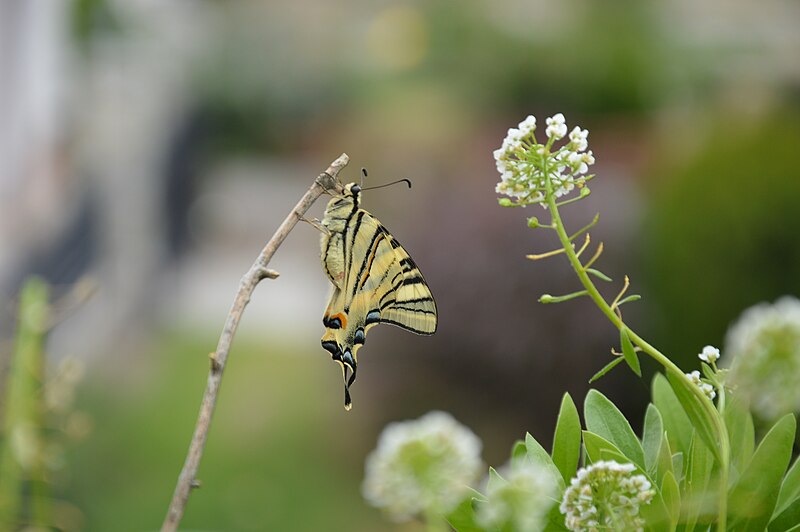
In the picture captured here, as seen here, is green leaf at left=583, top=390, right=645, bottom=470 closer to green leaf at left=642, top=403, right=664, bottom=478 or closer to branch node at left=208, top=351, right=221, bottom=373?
green leaf at left=642, top=403, right=664, bottom=478

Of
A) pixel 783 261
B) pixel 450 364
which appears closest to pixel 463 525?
pixel 783 261

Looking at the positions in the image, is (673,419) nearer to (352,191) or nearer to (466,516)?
(466,516)

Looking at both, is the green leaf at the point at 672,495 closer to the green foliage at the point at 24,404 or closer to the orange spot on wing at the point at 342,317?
the orange spot on wing at the point at 342,317

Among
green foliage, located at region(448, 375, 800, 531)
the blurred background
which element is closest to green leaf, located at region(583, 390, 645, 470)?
green foliage, located at region(448, 375, 800, 531)

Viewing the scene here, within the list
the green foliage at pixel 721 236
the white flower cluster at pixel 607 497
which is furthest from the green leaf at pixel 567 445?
the green foliage at pixel 721 236

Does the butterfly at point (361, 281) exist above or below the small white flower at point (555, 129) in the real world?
below

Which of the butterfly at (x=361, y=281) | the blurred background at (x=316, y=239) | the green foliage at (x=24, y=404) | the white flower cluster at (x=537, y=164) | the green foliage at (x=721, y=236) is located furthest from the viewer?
the blurred background at (x=316, y=239)

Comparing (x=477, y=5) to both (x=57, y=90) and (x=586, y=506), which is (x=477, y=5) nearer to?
(x=57, y=90)
